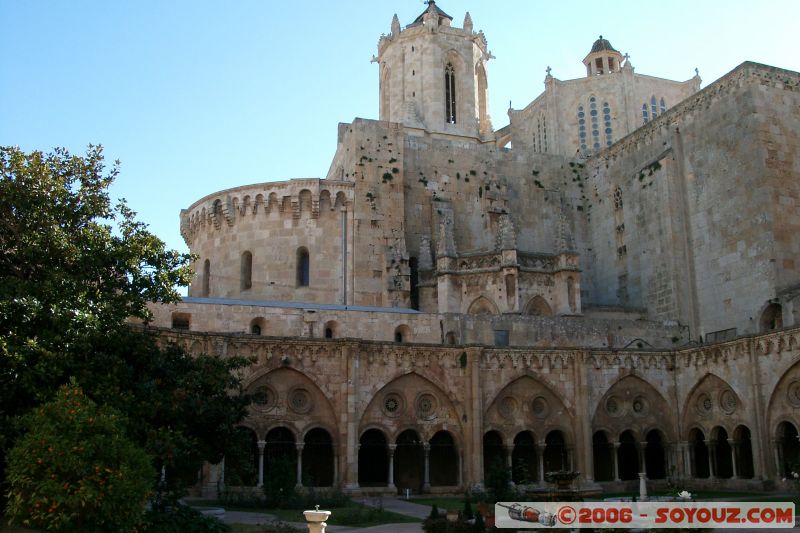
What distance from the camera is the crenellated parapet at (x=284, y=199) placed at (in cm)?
4003

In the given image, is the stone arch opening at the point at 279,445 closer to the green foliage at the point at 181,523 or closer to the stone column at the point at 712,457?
the green foliage at the point at 181,523

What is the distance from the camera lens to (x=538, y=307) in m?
37.4

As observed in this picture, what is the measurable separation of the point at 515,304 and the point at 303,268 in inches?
436

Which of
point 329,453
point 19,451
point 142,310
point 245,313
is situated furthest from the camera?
point 245,313

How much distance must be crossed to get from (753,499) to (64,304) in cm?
2024

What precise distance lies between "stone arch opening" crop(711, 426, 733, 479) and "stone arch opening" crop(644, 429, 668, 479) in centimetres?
203

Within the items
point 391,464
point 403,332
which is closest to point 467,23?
point 403,332

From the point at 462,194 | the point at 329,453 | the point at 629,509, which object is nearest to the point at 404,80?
the point at 462,194

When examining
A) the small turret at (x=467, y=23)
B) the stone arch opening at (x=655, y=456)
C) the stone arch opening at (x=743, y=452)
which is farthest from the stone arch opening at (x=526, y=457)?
the small turret at (x=467, y=23)

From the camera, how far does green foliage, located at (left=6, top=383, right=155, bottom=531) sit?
1352 cm

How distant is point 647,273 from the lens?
40.0 metres

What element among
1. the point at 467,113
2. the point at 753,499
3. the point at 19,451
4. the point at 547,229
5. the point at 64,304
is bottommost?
the point at 753,499

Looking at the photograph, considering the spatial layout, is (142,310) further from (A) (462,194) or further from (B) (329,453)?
(A) (462,194)

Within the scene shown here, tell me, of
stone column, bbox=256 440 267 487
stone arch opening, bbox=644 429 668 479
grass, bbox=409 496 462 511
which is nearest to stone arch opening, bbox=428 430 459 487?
grass, bbox=409 496 462 511
